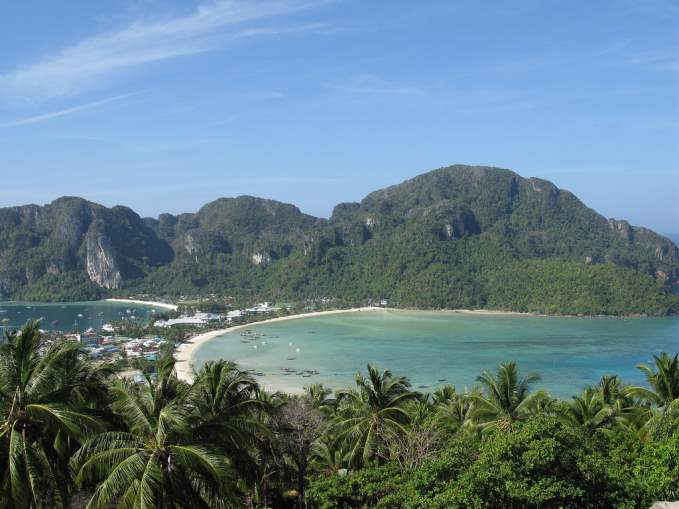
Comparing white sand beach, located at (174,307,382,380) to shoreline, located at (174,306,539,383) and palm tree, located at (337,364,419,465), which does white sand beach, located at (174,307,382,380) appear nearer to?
shoreline, located at (174,306,539,383)

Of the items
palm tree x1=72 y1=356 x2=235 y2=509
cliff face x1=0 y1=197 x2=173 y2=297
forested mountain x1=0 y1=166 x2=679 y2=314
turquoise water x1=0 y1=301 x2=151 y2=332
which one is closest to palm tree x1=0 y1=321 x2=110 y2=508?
palm tree x1=72 y1=356 x2=235 y2=509

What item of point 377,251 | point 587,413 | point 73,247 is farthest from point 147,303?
point 587,413

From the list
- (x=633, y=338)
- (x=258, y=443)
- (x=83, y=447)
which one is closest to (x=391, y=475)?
(x=258, y=443)

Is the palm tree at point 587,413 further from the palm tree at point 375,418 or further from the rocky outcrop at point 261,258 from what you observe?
the rocky outcrop at point 261,258

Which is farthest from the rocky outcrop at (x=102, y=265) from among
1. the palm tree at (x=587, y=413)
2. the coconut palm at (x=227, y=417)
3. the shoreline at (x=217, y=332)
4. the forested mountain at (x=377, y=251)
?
the coconut palm at (x=227, y=417)

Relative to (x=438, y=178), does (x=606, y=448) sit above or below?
below

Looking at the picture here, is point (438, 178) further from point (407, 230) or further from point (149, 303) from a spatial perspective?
point (149, 303)
